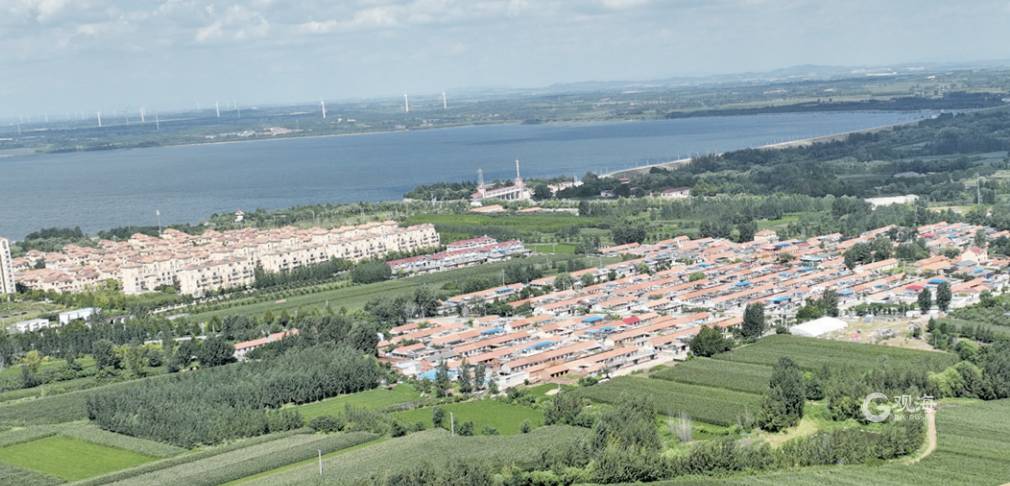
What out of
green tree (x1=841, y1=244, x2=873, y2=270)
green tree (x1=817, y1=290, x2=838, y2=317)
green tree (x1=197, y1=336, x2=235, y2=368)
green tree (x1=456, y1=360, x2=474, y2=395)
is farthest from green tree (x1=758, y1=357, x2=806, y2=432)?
green tree (x1=841, y1=244, x2=873, y2=270)

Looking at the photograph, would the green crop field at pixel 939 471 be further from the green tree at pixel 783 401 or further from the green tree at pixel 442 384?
the green tree at pixel 442 384

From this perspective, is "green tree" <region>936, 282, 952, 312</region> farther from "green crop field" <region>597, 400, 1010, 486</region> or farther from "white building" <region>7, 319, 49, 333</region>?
"white building" <region>7, 319, 49, 333</region>

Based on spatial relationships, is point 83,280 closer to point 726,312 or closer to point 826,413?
point 726,312

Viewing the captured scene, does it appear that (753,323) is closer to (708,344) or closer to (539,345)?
(708,344)

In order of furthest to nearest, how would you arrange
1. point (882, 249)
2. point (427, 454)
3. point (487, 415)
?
point (882, 249), point (487, 415), point (427, 454)

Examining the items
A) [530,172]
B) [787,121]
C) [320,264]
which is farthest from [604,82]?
[320,264]

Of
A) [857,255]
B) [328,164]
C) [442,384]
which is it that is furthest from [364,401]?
[328,164]

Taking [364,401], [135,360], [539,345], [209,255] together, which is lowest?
[364,401]
